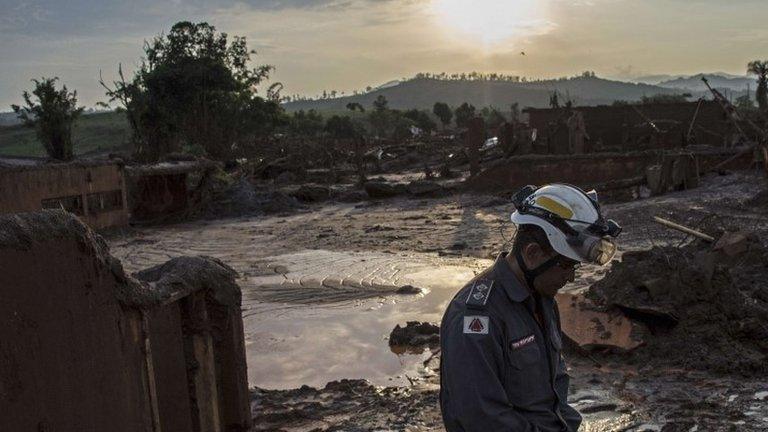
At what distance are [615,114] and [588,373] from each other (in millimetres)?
21695

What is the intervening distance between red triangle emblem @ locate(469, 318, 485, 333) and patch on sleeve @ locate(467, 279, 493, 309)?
52 mm

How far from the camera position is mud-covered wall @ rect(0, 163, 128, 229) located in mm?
13297

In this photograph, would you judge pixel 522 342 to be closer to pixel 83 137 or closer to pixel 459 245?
→ pixel 459 245

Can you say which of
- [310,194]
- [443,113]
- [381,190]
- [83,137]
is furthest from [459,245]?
[83,137]

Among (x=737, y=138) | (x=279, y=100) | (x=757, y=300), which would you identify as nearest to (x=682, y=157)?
(x=737, y=138)

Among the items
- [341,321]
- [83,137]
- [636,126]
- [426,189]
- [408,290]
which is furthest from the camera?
[83,137]

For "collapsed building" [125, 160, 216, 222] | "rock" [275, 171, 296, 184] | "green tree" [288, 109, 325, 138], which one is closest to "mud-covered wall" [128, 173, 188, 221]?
"collapsed building" [125, 160, 216, 222]

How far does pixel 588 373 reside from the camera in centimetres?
696

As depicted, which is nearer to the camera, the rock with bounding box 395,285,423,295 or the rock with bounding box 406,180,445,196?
the rock with bounding box 395,285,423,295

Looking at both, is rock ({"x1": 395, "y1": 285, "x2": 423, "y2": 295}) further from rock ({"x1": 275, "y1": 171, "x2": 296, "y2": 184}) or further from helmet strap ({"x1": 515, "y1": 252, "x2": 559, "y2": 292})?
rock ({"x1": 275, "y1": 171, "x2": 296, "y2": 184})

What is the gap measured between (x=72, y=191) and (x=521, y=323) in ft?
48.2

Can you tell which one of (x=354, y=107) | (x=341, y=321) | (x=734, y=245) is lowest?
(x=341, y=321)

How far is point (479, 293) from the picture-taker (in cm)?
255

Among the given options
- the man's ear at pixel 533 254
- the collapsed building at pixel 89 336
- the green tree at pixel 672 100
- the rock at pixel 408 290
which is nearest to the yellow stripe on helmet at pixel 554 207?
the man's ear at pixel 533 254
